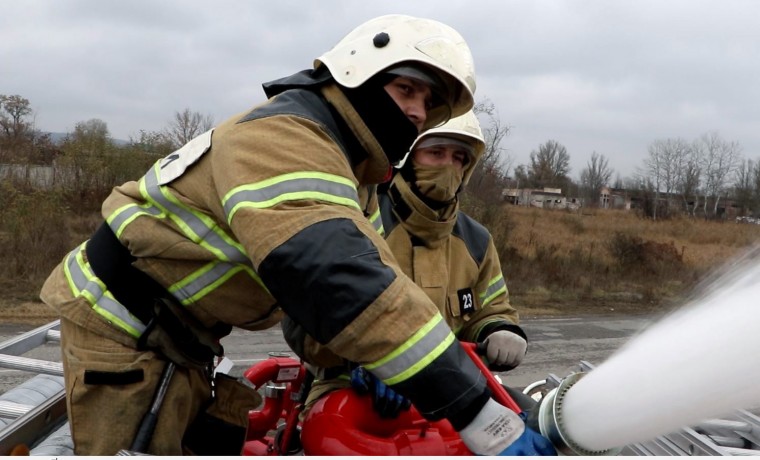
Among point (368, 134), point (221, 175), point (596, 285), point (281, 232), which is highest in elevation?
point (368, 134)

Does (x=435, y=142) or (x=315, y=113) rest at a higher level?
(x=435, y=142)

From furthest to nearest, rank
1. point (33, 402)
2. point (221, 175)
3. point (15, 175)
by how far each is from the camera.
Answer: point (15, 175) → point (33, 402) → point (221, 175)

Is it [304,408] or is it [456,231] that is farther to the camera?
[456,231]

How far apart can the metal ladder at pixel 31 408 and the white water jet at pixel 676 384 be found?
1.73 metres

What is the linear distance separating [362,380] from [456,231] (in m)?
1.23

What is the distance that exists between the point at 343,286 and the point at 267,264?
0.19 m

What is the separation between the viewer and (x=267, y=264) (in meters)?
1.45

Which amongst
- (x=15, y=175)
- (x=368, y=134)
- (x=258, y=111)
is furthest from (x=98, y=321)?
(x=15, y=175)

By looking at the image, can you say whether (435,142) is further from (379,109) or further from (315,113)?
(315,113)

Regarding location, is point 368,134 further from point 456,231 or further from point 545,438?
point 456,231

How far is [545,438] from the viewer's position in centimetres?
161

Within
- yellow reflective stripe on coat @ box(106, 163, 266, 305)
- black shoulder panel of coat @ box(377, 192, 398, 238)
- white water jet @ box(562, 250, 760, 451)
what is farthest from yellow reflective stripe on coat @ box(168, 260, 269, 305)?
black shoulder panel of coat @ box(377, 192, 398, 238)

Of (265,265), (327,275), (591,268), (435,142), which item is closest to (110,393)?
(265,265)

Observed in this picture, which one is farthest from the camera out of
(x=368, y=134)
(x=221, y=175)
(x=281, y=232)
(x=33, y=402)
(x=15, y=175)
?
(x=15, y=175)
